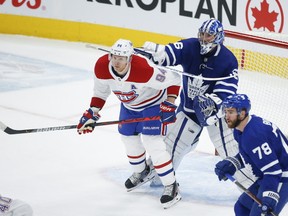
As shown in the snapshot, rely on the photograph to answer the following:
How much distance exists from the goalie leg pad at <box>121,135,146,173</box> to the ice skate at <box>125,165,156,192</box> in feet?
0.11

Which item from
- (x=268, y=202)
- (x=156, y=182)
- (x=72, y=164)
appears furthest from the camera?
(x=72, y=164)

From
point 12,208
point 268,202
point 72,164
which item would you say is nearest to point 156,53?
point 72,164

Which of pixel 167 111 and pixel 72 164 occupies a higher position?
Answer: pixel 167 111

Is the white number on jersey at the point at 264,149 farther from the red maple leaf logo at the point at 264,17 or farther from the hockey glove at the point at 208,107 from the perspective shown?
the red maple leaf logo at the point at 264,17

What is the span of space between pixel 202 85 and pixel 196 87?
0.04 meters

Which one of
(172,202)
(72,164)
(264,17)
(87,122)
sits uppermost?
(87,122)

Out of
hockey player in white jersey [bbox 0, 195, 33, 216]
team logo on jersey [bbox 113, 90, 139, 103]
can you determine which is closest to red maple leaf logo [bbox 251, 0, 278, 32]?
team logo on jersey [bbox 113, 90, 139, 103]

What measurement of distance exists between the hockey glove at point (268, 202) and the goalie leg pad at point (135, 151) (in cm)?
139

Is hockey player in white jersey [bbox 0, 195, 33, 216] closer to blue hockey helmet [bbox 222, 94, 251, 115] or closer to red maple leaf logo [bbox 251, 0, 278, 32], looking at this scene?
blue hockey helmet [bbox 222, 94, 251, 115]

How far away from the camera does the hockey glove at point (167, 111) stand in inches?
179

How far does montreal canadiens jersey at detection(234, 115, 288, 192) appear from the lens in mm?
3521

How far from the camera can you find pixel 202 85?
15.3 ft

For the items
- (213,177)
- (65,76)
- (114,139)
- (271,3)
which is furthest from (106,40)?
(213,177)

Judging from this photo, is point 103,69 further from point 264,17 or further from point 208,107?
point 264,17
